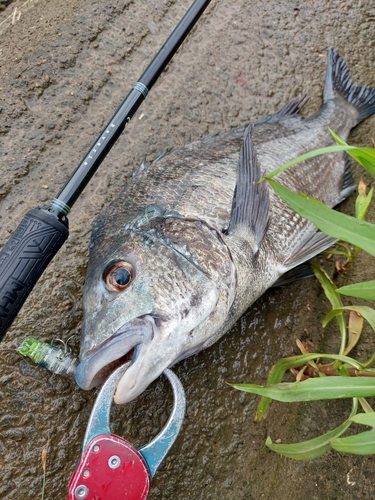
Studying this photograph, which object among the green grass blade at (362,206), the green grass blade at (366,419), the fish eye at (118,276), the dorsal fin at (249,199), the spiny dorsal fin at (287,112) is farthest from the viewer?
the spiny dorsal fin at (287,112)

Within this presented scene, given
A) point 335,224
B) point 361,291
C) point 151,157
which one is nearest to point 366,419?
point 361,291

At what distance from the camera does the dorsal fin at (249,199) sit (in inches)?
87.4

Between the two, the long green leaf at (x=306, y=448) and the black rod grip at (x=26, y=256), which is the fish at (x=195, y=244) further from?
the long green leaf at (x=306, y=448)

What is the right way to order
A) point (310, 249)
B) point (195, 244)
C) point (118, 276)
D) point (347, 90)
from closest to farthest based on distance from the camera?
1. point (118, 276)
2. point (195, 244)
3. point (310, 249)
4. point (347, 90)

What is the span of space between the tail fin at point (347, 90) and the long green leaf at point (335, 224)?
68.8 inches

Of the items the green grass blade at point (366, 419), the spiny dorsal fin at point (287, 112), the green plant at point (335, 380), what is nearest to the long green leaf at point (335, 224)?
the green plant at point (335, 380)

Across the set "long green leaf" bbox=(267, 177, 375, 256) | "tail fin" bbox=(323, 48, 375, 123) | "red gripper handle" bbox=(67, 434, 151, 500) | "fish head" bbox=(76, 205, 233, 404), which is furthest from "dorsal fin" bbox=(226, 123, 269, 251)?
"tail fin" bbox=(323, 48, 375, 123)

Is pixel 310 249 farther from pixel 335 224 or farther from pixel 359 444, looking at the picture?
pixel 359 444

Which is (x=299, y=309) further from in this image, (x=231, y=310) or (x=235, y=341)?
(x=231, y=310)

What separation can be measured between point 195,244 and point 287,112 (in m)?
1.51

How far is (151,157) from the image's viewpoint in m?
2.99

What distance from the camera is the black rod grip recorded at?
1.77m

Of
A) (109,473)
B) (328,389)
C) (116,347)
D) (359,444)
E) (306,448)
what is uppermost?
(116,347)

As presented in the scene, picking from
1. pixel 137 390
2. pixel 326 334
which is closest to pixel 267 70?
pixel 326 334
